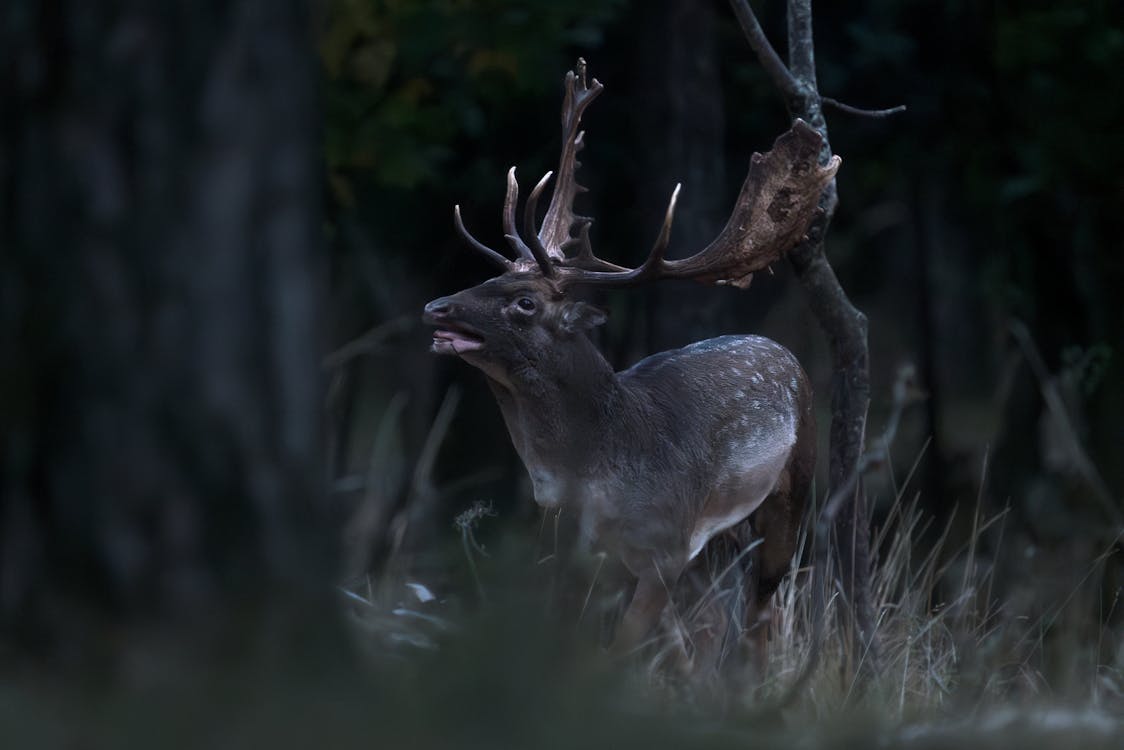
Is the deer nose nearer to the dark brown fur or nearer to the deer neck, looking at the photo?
the dark brown fur

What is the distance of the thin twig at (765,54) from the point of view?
18.8 ft

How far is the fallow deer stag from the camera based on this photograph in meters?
5.59

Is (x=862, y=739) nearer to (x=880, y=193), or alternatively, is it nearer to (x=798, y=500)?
(x=798, y=500)

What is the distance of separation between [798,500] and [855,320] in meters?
0.88

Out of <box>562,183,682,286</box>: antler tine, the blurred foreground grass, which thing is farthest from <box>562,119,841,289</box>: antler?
the blurred foreground grass

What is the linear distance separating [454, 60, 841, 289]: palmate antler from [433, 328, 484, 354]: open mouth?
0.45m

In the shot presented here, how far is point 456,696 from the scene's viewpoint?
2.41m

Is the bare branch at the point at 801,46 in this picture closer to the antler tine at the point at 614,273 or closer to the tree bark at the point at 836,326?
the tree bark at the point at 836,326

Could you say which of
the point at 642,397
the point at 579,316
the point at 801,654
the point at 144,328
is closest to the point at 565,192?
the point at 579,316

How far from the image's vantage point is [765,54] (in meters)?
5.72

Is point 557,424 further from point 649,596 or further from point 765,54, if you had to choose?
point 765,54

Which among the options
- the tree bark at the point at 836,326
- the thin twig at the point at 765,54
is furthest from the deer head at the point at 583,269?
the thin twig at the point at 765,54

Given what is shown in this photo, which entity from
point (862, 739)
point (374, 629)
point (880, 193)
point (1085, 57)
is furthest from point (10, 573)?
point (880, 193)

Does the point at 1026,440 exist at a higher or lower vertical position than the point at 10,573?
lower
